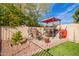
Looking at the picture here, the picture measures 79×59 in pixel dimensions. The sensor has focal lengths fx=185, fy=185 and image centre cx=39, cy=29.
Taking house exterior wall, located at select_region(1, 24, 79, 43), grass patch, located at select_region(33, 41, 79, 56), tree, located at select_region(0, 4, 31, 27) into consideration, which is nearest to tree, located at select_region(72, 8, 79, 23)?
house exterior wall, located at select_region(1, 24, 79, 43)

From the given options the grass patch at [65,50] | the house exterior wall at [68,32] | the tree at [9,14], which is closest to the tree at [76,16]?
the house exterior wall at [68,32]

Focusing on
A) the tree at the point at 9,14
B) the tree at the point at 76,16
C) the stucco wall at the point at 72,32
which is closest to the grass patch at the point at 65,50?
the stucco wall at the point at 72,32

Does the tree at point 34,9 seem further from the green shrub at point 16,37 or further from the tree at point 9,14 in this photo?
the green shrub at point 16,37

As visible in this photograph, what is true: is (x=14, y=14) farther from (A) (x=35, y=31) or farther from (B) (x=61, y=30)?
(B) (x=61, y=30)

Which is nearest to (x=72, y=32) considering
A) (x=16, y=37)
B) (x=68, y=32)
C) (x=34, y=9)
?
(x=68, y=32)

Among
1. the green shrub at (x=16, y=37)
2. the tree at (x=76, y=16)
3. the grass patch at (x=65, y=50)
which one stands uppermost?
the tree at (x=76, y=16)

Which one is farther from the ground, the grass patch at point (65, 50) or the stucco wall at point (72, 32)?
the stucco wall at point (72, 32)

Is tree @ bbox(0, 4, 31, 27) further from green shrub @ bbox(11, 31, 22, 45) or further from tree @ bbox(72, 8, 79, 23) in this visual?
tree @ bbox(72, 8, 79, 23)

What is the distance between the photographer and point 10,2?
5.30 feet

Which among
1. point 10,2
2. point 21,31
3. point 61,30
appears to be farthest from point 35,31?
point 10,2

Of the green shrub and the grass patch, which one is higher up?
the green shrub

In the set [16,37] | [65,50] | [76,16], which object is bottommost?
[65,50]

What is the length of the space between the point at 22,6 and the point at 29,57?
45cm

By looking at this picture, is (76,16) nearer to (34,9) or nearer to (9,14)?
(34,9)
